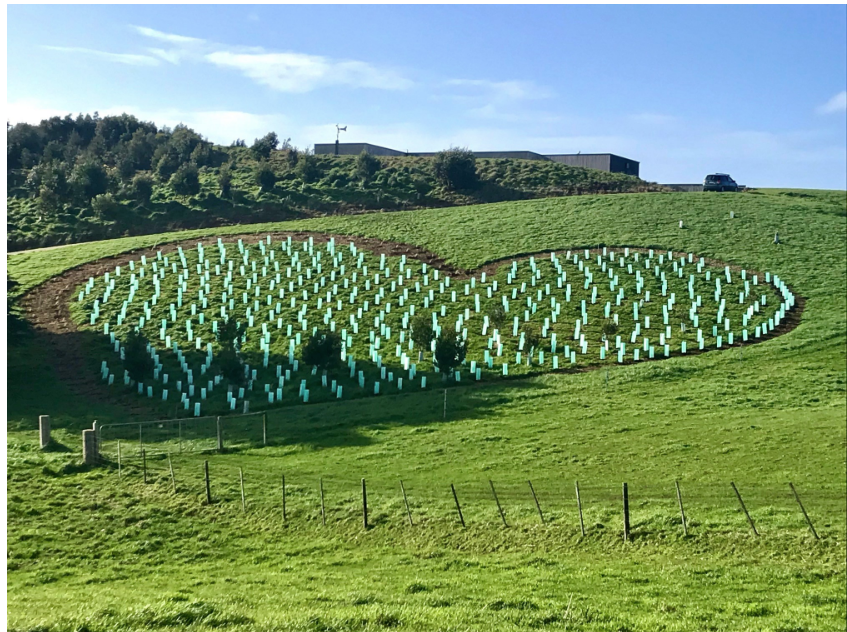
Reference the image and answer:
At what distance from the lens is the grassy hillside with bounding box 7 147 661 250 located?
84.5 metres

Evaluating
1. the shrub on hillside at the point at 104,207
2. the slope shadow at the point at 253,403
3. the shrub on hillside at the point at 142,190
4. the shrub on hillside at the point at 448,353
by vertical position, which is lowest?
the slope shadow at the point at 253,403

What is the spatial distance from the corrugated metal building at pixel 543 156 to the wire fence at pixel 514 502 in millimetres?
96040

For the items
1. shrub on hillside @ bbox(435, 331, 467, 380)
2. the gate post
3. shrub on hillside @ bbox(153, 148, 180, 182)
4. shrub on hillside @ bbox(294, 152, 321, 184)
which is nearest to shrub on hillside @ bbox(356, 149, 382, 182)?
shrub on hillside @ bbox(294, 152, 321, 184)

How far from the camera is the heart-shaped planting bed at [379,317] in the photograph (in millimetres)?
40906

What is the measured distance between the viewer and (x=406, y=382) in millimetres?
40062

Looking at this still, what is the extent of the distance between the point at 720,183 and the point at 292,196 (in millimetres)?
47982

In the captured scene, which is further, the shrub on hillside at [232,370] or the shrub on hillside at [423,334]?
the shrub on hillside at [423,334]

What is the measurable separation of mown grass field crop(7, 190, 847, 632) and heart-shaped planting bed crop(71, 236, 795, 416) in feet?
9.11

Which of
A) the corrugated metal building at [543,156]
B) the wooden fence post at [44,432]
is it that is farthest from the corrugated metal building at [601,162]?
the wooden fence post at [44,432]

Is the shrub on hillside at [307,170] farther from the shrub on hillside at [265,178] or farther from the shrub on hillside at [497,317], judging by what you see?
the shrub on hillside at [497,317]

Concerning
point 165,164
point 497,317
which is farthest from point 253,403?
point 165,164

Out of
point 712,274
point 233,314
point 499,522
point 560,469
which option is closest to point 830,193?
point 712,274

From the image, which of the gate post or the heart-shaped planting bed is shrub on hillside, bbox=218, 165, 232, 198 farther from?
the gate post

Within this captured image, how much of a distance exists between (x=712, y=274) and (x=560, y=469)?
34037 millimetres
